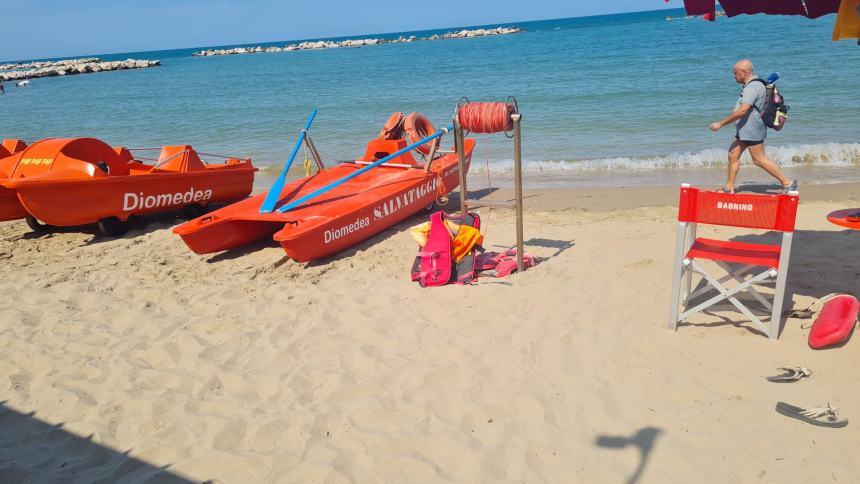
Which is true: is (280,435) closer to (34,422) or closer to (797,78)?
(34,422)

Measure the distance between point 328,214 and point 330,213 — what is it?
1.6 inches

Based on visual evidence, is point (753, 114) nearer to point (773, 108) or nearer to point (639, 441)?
point (773, 108)

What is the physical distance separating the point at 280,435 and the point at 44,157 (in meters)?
5.95

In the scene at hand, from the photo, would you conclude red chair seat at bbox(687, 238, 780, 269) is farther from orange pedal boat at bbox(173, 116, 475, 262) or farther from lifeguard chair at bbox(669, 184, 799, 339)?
orange pedal boat at bbox(173, 116, 475, 262)

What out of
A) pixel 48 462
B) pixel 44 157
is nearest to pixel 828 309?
pixel 48 462

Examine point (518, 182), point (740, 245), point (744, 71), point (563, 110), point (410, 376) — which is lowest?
point (410, 376)

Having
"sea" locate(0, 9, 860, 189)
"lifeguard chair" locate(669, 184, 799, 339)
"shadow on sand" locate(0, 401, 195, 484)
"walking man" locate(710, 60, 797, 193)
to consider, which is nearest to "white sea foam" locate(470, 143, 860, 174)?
"sea" locate(0, 9, 860, 189)

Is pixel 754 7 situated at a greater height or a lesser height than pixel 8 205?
greater

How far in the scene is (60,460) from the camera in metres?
3.31

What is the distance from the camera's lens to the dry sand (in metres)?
3.15

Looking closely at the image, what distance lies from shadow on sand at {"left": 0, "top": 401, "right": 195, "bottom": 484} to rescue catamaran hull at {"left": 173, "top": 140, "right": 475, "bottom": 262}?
267cm

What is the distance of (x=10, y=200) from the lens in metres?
7.68

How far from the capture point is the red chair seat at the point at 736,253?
3969 mm

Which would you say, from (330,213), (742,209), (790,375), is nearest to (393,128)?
(330,213)
